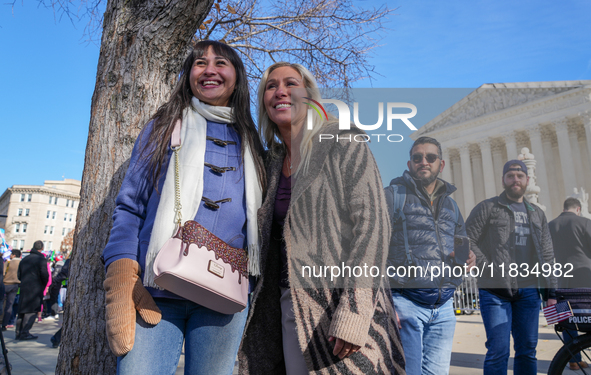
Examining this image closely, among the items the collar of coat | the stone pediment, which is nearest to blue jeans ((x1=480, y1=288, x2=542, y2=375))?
the collar of coat

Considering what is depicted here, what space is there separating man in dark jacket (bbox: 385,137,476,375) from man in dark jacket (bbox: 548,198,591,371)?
799 mm

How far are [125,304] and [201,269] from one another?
32 cm

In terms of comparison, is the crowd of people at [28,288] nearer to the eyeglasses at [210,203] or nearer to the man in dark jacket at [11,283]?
the man in dark jacket at [11,283]

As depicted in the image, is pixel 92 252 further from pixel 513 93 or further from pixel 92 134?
pixel 513 93

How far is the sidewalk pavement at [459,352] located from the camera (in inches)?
212

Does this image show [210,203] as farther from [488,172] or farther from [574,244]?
[574,244]

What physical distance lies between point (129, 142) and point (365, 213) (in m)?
1.84

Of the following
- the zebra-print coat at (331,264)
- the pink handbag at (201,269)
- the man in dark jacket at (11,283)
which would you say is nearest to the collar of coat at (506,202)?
the zebra-print coat at (331,264)

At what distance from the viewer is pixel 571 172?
10.6 feet

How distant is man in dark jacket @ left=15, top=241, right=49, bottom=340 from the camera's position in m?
8.75

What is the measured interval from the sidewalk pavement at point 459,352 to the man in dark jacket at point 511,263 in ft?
2.03

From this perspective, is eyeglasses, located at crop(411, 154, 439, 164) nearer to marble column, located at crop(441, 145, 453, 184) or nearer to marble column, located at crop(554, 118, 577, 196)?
marble column, located at crop(441, 145, 453, 184)

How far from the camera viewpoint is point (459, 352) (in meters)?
6.53

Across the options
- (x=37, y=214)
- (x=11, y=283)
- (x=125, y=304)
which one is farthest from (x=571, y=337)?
(x=37, y=214)
